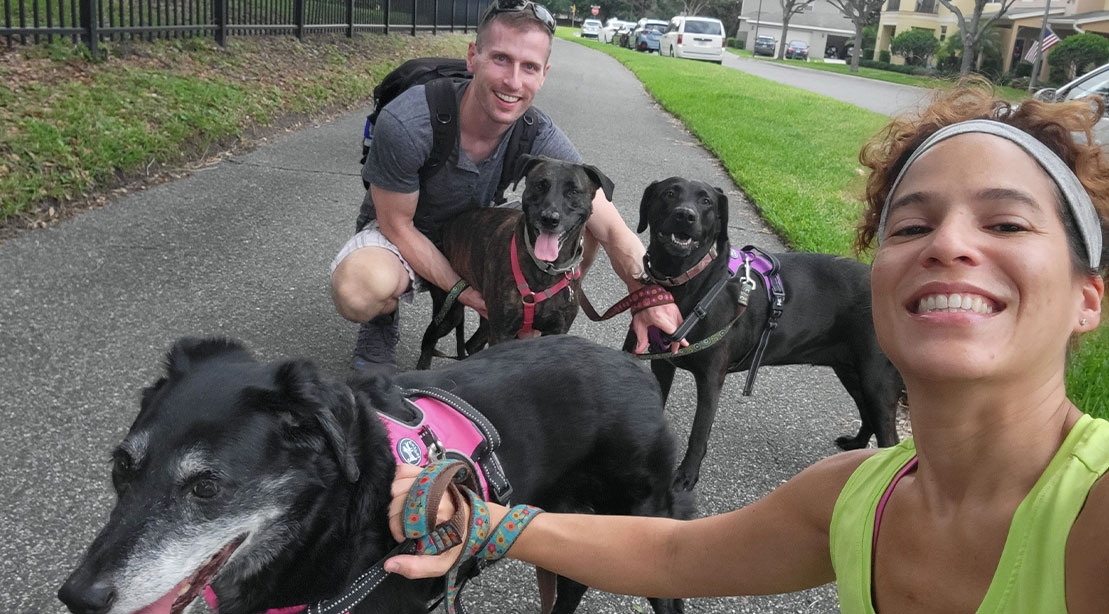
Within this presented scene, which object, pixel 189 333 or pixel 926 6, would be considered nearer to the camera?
pixel 189 333

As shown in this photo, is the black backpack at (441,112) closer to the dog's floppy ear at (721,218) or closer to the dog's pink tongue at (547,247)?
the dog's pink tongue at (547,247)

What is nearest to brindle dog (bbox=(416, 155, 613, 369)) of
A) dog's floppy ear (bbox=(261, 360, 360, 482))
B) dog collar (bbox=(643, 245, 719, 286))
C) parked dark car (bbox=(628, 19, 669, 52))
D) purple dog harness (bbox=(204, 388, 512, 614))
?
dog collar (bbox=(643, 245, 719, 286))

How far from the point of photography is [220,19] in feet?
39.2

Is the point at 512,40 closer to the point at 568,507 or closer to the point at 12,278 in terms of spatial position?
the point at 568,507

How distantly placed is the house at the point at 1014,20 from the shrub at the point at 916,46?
179cm

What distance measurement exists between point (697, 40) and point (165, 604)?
44.3 metres

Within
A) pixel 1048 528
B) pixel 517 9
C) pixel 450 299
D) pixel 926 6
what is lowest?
pixel 450 299

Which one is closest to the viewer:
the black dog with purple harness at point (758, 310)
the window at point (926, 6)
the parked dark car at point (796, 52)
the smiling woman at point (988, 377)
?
the smiling woman at point (988, 377)

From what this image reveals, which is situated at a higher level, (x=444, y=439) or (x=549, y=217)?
(x=549, y=217)

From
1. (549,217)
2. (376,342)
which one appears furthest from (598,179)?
(376,342)

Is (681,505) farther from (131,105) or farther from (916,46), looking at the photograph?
(916,46)

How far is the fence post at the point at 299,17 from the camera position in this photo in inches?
572

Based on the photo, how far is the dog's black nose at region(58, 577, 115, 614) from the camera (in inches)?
71.5

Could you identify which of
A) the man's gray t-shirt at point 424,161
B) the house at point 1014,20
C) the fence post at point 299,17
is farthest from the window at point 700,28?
the man's gray t-shirt at point 424,161
